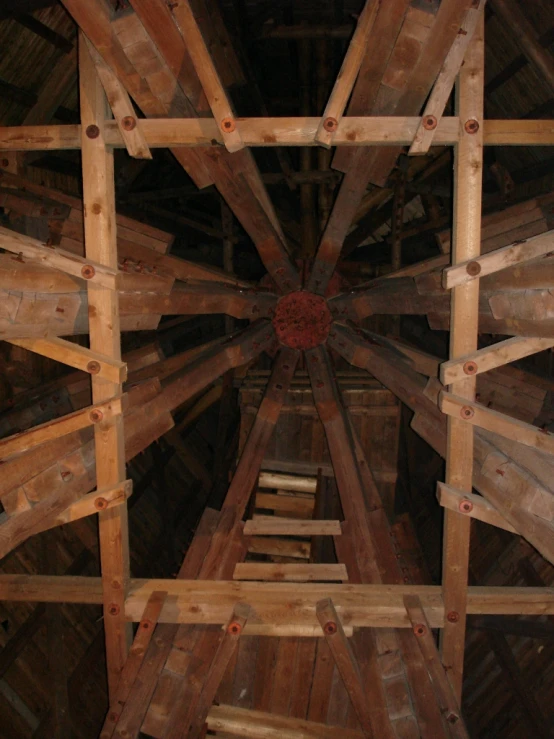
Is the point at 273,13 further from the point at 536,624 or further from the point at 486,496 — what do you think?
the point at 536,624

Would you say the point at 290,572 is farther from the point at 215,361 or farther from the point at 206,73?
the point at 206,73

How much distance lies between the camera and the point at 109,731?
491cm

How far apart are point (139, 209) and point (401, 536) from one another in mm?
6259

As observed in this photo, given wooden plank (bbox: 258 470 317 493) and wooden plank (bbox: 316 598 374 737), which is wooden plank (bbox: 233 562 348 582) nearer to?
wooden plank (bbox: 316 598 374 737)

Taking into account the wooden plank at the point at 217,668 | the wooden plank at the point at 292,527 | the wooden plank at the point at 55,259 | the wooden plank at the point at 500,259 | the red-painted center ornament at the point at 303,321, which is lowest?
the wooden plank at the point at 217,668

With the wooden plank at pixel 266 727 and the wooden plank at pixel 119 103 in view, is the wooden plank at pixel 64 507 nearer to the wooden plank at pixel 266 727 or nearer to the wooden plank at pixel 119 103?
the wooden plank at pixel 266 727

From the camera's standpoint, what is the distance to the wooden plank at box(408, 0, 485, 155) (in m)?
4.21

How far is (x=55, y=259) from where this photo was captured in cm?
421

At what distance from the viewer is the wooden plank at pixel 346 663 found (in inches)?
198

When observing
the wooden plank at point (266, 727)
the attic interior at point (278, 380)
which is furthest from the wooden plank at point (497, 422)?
the wooden plank at point (266, 727)

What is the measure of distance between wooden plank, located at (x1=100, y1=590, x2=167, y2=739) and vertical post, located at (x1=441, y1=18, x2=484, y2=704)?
7.59ft

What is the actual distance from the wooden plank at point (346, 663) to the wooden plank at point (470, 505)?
126 cm

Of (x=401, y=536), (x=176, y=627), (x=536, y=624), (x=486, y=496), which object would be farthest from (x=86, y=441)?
(x=536, y=624)

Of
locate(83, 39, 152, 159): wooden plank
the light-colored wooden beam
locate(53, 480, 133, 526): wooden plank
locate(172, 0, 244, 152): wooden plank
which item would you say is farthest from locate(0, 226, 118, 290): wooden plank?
locate(53, 480, 133, 526): wooden plank
